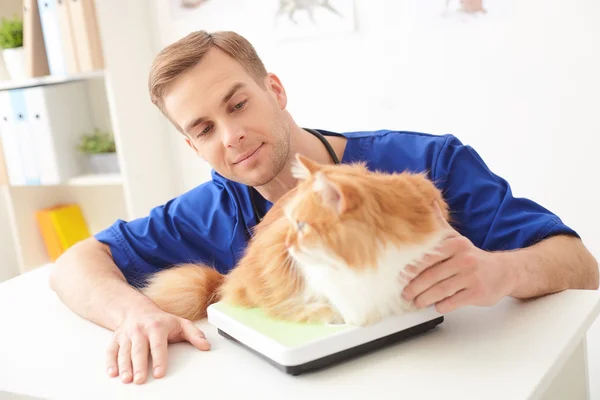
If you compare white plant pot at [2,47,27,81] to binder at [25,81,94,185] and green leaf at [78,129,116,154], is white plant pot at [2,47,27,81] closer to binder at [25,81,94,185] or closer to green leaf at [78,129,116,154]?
binder at [25,81,94,185]

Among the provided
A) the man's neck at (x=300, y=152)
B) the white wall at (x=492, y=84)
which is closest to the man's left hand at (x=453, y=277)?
the man's neck at (x=300, y=152)

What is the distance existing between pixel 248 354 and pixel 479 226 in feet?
1.62

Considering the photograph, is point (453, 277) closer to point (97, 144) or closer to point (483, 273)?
point (483, 273)

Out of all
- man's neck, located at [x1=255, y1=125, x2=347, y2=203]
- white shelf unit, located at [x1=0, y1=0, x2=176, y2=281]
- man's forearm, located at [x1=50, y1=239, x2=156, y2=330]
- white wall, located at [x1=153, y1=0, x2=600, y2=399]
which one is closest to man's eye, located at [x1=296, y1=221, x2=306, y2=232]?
man's forearm, located at [x1=50, y1=239, x2=156, y2=330]

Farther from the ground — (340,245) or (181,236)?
(340,245)

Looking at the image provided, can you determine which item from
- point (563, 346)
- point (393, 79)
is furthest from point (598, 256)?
point (563, 346)

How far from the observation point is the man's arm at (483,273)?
2.43 feet

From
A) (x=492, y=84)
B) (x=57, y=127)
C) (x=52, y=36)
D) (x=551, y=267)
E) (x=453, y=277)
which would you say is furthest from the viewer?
(x=57, y=127)

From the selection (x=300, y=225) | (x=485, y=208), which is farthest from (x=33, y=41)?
(x=300, y=225)

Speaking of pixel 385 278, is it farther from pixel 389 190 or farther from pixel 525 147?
pixel 525 147

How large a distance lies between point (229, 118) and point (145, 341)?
1.31 feet

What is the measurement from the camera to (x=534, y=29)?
1639 mm

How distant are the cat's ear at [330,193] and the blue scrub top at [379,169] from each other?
1.62 feet

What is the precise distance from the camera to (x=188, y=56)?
3.46 ft
